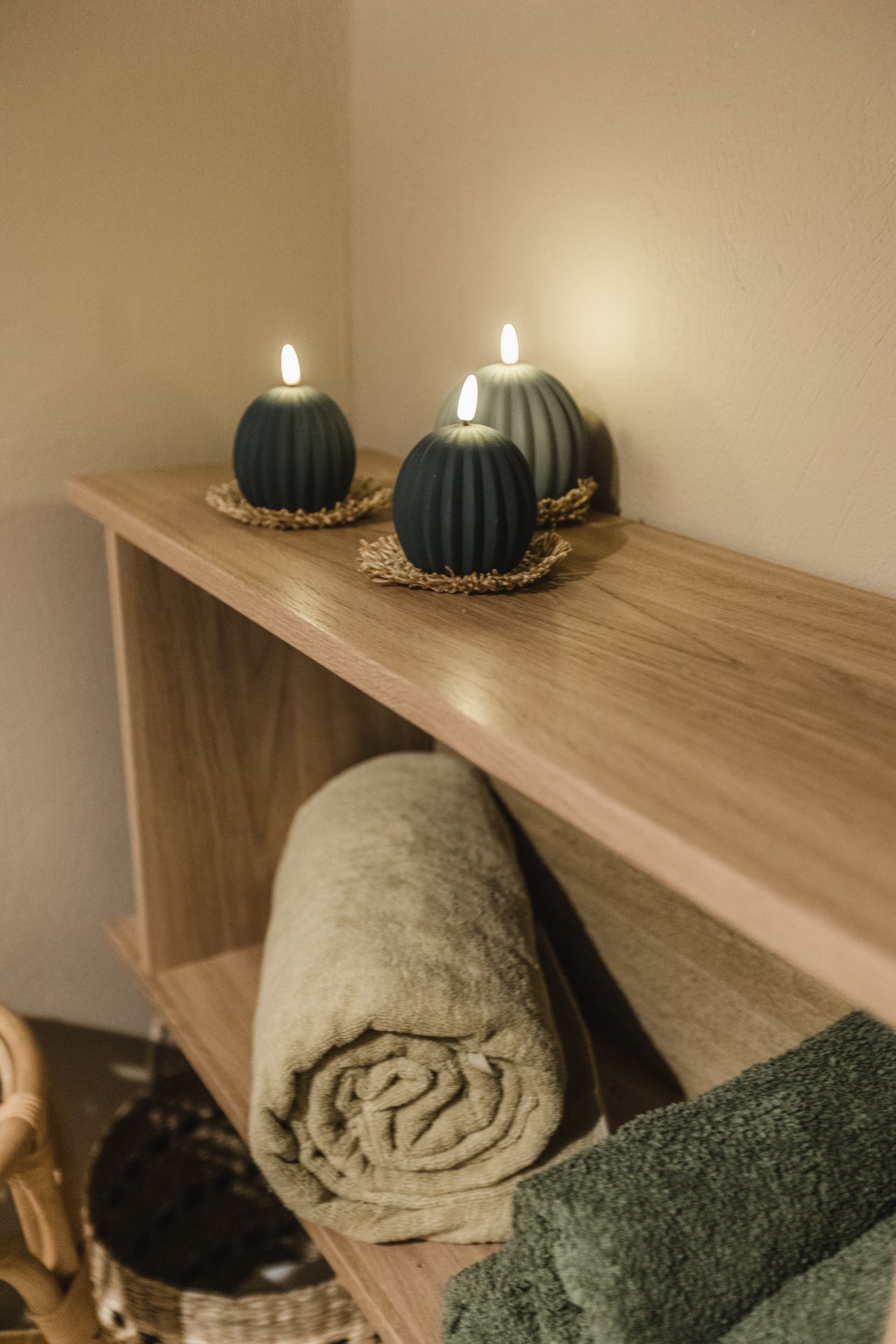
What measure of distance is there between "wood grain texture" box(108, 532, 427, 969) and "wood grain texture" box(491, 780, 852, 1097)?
0.59 feet

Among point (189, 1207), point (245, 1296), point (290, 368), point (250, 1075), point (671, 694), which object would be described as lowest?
point (189, 1207)

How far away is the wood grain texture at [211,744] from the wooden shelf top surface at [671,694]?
0.53 ft

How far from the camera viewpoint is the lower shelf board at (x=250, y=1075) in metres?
0.60

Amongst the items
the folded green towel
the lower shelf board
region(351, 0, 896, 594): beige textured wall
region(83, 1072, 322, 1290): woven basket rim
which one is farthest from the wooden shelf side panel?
region(351, 0, 896, 594): beige textured wall

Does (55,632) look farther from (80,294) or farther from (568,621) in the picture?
(568,621)

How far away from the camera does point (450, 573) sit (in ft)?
1.81

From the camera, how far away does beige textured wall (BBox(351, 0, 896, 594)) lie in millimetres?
528

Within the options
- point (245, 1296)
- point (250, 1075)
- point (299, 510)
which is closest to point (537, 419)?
point (299, 510)

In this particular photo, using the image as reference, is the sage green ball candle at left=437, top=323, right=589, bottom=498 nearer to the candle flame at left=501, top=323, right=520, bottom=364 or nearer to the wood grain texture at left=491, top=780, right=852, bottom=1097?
the candle flame at left=501, top=323, right=520, bottom=364

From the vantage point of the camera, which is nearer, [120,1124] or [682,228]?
[682,228]

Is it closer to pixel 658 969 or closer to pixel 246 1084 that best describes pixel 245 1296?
pixel 246 1084

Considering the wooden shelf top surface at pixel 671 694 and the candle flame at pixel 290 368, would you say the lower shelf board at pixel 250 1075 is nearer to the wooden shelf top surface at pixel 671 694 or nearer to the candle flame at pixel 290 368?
the wooden shelf top surface at pixel 671 694

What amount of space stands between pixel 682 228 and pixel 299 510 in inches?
11.7

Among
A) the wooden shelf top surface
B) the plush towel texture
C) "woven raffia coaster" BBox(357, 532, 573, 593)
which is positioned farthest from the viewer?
"woven raffia coaster" BBox(357, 532, 573, 593)
